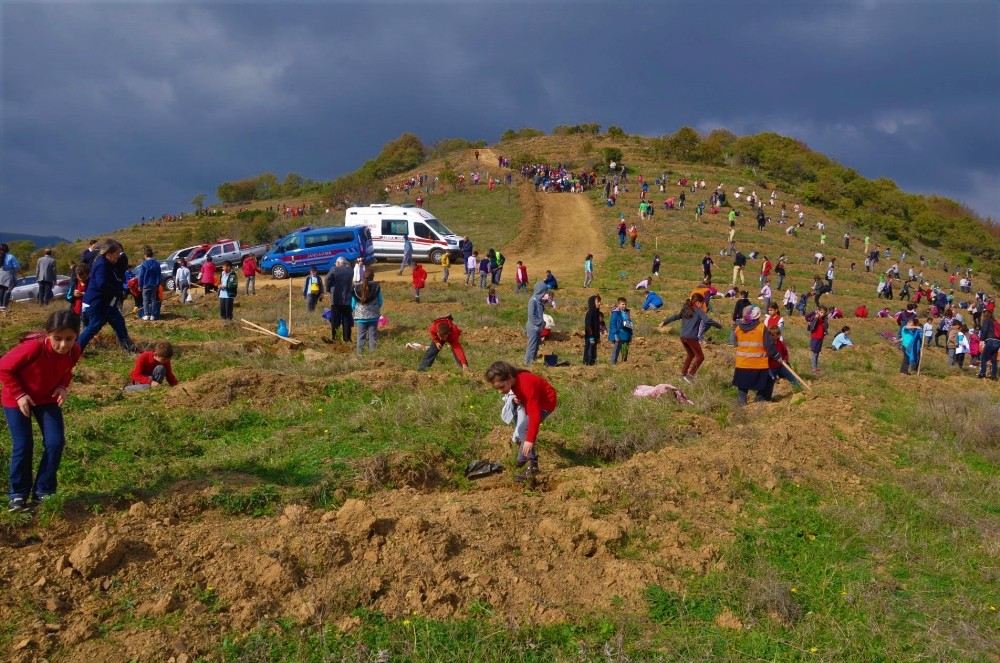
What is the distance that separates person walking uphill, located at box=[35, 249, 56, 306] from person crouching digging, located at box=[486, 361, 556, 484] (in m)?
14.4

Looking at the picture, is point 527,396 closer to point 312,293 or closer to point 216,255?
point 312,293

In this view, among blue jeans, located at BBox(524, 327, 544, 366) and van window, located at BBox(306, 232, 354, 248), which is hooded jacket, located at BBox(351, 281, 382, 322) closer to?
blue jeans, located at BBox(524, 327, 544, 366)

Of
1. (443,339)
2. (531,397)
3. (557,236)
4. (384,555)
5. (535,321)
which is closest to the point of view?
(384,555)

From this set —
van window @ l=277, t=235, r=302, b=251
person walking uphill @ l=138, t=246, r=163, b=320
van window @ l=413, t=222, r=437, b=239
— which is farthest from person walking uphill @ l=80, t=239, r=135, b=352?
van window @ l=413, t=222, r=437, b=239

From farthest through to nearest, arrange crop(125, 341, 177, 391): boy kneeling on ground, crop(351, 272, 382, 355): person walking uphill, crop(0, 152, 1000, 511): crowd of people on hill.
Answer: crop(351, 272, 382, 355): person walking uphill → crop(125, 341, 177, 391): boy kneeling on ground → crop(0, 152, 1000, 511): crowd of people on hill

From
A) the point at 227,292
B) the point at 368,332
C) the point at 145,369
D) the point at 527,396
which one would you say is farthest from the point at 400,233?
the point at 527,396

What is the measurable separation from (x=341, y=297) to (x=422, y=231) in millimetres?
14547

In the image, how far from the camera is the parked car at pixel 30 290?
20.4 m

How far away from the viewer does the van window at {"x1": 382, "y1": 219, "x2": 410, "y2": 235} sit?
Answer: 27562 millimetres

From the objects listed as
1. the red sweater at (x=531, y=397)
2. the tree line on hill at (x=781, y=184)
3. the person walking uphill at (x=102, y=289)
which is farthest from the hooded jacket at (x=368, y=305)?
the tree line on hill at (x=781, y=184)

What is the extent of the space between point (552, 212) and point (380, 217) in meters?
15.8

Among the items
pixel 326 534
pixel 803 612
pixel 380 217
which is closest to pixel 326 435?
pixel 326 534

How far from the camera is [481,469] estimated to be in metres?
6.95

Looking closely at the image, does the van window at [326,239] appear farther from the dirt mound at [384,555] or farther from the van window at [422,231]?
the dirt mound at [384,555]
